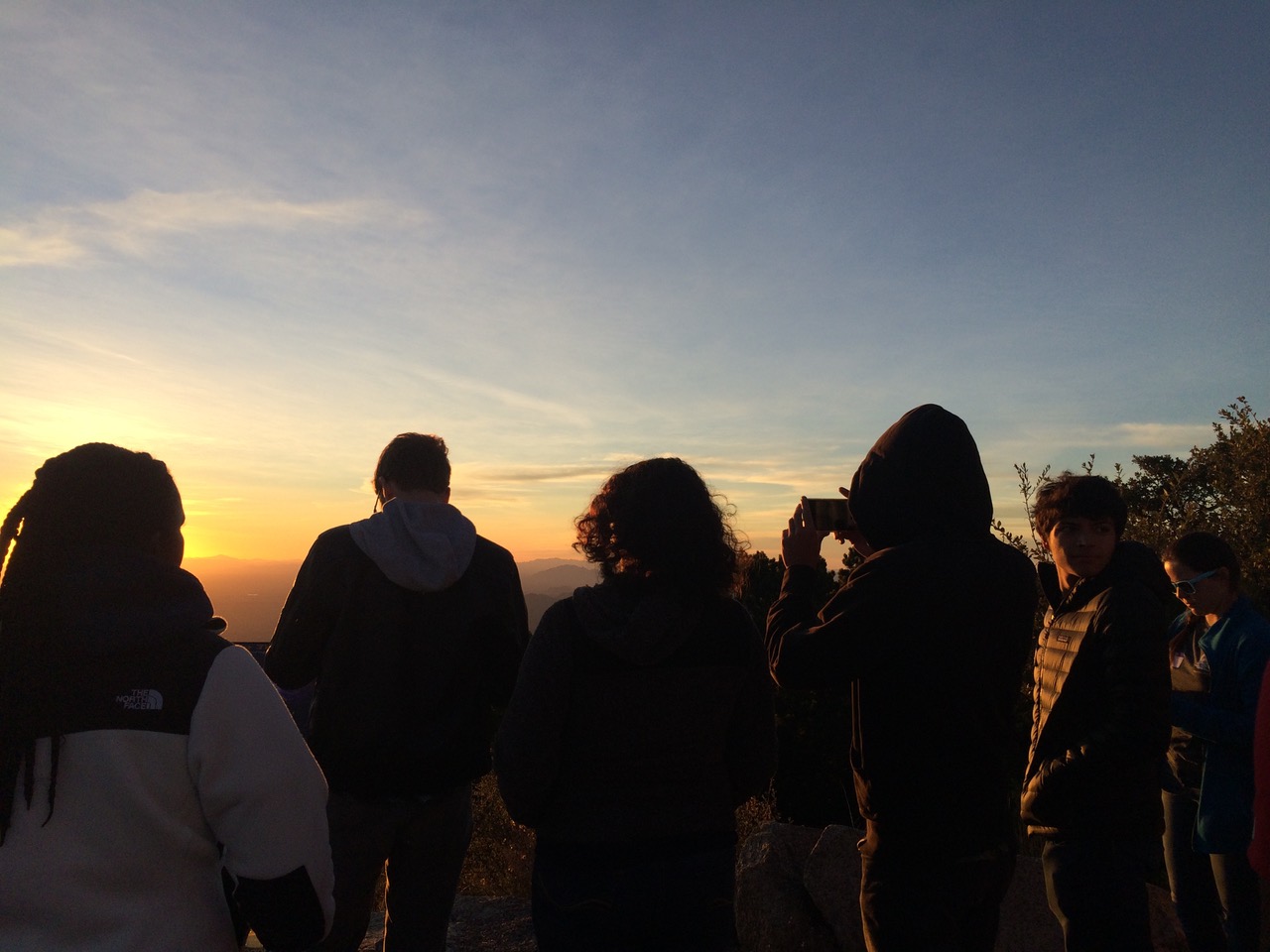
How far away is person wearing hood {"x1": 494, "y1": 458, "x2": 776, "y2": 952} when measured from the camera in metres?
2.06

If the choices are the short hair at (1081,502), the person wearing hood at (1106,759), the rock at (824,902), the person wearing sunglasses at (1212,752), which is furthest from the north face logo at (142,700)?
the person wearing sunglasses at (1212,752)

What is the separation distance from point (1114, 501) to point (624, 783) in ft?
6.71

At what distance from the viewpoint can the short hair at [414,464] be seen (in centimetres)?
321

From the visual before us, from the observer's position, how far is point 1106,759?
100.0 inches

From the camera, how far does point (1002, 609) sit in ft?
7.83

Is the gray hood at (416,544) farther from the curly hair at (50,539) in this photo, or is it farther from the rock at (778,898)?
the rock at (778,898)

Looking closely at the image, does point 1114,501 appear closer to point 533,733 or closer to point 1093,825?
point 1093,825

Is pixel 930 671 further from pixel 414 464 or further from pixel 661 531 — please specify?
pixel 414 464

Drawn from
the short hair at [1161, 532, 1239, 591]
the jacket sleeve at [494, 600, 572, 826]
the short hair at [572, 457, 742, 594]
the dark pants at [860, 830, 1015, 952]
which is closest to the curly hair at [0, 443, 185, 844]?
the jacket sleeve at [494, 600, 572, 826]

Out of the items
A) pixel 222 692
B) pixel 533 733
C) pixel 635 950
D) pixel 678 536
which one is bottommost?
pixel 635 950

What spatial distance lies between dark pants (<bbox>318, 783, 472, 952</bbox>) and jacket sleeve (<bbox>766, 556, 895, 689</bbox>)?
4.56ft

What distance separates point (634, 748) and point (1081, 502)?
188 centimetres

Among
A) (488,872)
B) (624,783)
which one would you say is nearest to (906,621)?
(624,783)

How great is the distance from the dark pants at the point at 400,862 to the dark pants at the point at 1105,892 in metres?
1.99
